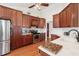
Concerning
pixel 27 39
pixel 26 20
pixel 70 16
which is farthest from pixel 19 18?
pixel 70 16

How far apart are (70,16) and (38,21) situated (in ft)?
1.64

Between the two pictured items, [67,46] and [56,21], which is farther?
[56,21]

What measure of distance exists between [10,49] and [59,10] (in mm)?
968

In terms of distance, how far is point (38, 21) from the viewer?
5.30ft

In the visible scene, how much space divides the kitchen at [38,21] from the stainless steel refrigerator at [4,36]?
0.20 ft

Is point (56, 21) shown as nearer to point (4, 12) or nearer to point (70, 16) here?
point (70, 16)

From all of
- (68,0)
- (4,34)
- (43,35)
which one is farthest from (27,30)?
(68,0)

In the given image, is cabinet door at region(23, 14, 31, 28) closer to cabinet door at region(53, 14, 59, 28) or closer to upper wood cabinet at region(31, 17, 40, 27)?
upper wood cabinet at region(31, 17, 40, 27)

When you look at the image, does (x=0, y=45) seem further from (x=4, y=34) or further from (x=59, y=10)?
(x=59, y=10)

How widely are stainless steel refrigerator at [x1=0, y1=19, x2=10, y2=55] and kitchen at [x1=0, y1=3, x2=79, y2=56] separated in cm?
6

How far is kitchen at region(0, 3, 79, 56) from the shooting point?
1.56m

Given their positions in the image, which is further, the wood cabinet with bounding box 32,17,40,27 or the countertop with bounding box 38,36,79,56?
the wood cabinet with bounding box 32,17,40,27

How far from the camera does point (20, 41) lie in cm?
164

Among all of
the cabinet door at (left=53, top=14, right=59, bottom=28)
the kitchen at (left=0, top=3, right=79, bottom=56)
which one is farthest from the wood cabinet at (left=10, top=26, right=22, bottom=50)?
the cabinet door at (left=53, top=14, right=59, bottom=28)
